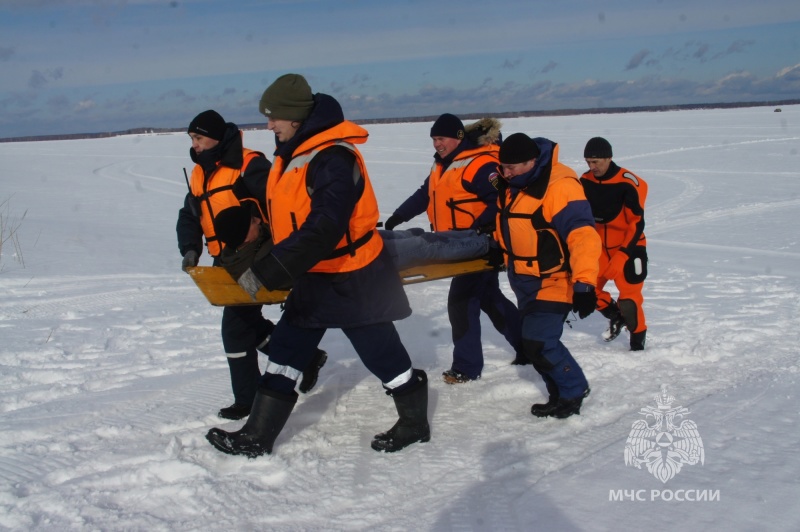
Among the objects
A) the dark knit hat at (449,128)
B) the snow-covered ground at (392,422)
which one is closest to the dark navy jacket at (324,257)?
the snow-covered ground at (392,422)

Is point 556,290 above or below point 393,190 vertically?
above

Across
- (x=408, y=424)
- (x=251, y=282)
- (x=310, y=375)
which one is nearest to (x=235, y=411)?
(x=310, y=375)

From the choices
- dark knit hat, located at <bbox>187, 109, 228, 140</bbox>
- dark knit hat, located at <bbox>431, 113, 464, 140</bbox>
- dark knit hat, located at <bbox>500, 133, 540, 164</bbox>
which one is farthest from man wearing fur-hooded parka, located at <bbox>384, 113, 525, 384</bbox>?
dark knit hat, located at <bbox>187, 109, 228, 140</bbox>

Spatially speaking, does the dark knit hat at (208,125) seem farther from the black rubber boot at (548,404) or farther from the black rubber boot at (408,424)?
the black rubber boot at (548,404)

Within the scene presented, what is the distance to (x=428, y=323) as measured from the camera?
5930 mm

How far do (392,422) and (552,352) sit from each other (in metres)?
0.97

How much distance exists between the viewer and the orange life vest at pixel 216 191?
368 cm

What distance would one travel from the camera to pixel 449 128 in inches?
172

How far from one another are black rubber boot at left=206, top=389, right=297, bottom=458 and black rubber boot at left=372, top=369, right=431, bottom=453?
1.68 feet

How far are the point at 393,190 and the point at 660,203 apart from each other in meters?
6.02

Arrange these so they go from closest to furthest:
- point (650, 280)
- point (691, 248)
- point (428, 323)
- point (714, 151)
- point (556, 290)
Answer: point (556, 290) < point (428, 323) < point (650, 280) < point (691, 248) < point (714, 151)

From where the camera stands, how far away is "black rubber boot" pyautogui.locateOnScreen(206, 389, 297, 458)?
3244 millimetres

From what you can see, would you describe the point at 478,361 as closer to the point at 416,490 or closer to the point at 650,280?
the point at 416,490

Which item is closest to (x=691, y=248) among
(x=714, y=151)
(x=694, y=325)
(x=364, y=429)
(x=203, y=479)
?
(x=694, y=325)
